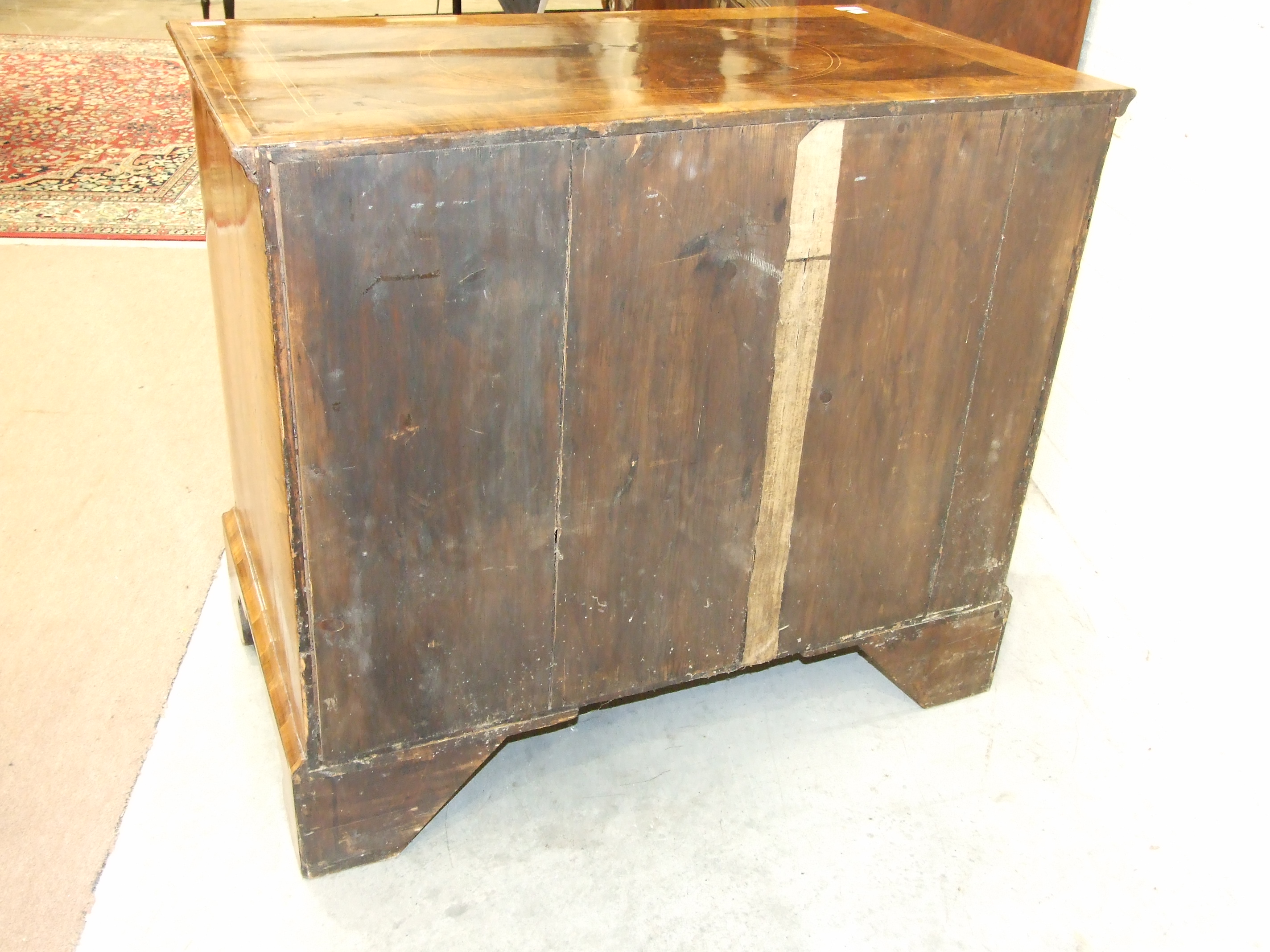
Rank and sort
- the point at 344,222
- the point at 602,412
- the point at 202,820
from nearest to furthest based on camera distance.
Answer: the point at 344,222, the point at 602,412, the point at 202,820

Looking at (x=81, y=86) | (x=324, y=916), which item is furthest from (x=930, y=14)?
(x=81, y=86)

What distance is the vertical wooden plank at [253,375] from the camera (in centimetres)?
118

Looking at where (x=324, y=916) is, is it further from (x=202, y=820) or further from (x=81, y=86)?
(x=81, y=86)

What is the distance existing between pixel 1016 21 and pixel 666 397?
48.0 inches

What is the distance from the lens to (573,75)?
1358mm

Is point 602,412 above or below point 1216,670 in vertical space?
above

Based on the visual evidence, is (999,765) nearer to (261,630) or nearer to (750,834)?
(750,834)

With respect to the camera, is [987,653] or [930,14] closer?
[987,653]

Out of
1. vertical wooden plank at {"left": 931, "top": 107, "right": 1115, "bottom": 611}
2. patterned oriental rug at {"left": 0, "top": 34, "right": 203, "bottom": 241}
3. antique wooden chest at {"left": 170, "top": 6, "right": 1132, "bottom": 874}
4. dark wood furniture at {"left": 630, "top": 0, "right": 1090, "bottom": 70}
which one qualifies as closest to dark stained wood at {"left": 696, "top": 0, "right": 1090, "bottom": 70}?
dark wood furniture at {"left": 630, "top": 0, "right": 1090, "bottom": 70}

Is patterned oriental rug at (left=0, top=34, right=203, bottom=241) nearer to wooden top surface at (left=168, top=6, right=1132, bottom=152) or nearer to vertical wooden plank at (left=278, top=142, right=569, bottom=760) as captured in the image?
wooden top surface at (left=168, top=6, right=1132, bottom=152)

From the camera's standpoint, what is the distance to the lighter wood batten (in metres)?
1.29

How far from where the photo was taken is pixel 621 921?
139 centimetres

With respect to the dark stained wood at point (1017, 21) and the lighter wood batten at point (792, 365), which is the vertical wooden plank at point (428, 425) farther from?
the dark stained wood at point (1017, 21)

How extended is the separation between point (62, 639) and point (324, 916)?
0.74 m
